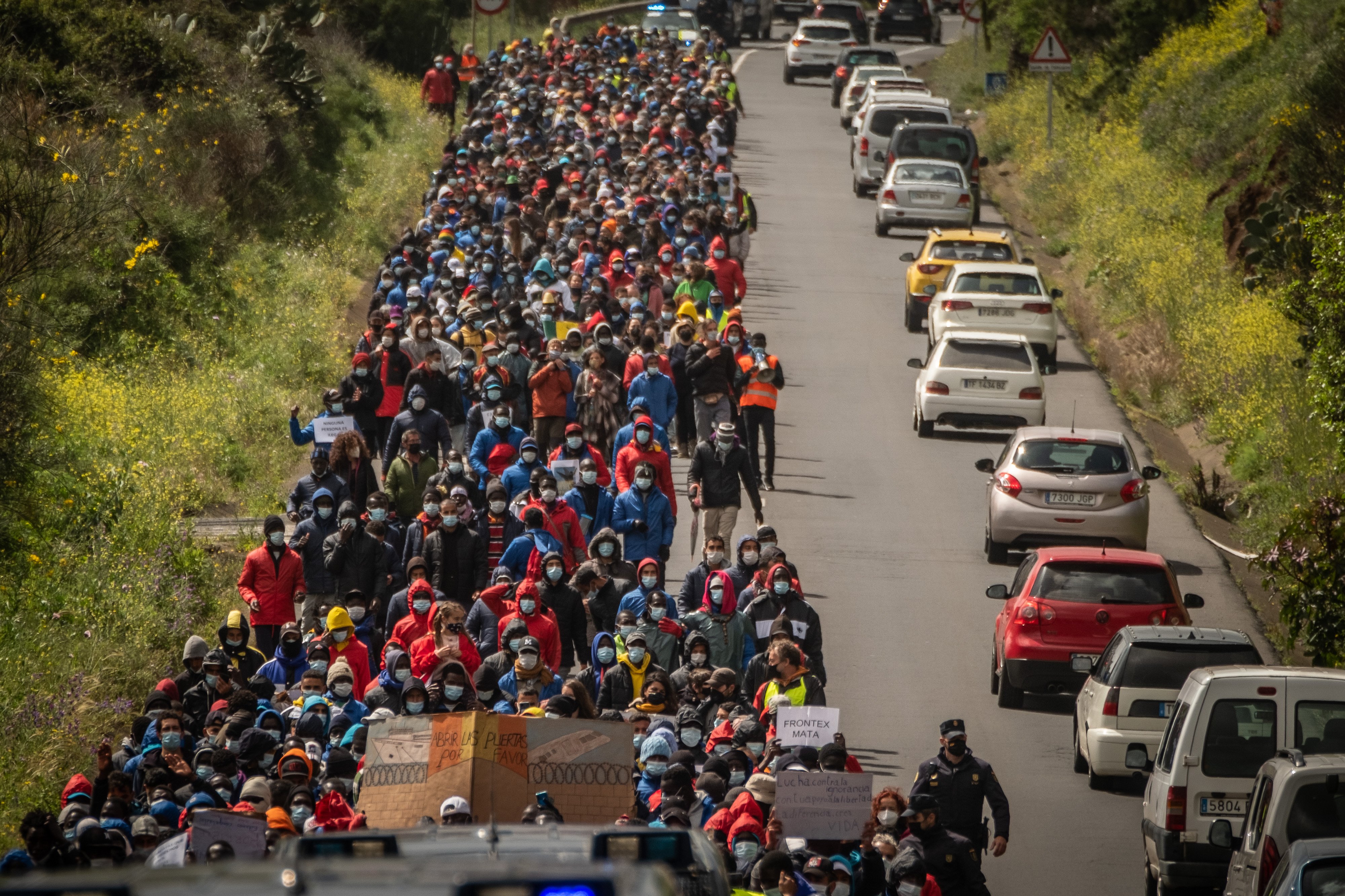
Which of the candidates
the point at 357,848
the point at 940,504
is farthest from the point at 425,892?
the point at 940,504

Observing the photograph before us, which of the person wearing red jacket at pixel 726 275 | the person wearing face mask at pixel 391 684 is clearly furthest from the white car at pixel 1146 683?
the person wearing red jacket at pixel 726 275

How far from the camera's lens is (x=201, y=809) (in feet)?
31.1

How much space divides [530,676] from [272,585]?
3253 millimetres

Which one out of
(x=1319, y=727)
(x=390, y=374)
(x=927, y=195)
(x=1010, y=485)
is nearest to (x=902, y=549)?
(x=1010, y=485)

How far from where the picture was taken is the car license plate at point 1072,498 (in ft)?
64.7

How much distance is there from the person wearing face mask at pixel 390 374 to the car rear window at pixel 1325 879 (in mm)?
13238

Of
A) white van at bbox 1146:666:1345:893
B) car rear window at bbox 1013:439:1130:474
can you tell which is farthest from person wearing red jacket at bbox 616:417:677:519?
white van at bbox 1146:666:1345:893

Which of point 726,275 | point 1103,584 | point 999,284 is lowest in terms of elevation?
point 999,284

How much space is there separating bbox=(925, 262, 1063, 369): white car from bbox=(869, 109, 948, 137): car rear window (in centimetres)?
1281

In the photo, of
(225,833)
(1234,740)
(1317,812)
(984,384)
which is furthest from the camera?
(984,384)

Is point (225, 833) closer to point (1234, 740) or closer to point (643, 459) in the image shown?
point (1234, 740)

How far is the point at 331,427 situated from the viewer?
18.5m

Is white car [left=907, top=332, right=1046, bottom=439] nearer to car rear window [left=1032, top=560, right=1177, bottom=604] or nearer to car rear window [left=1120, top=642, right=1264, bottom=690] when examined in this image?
car rear window [left=1032, top=560, right=1177, bottom=604]

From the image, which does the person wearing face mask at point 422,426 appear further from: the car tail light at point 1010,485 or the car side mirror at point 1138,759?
the car side mirror at point 1138,759
